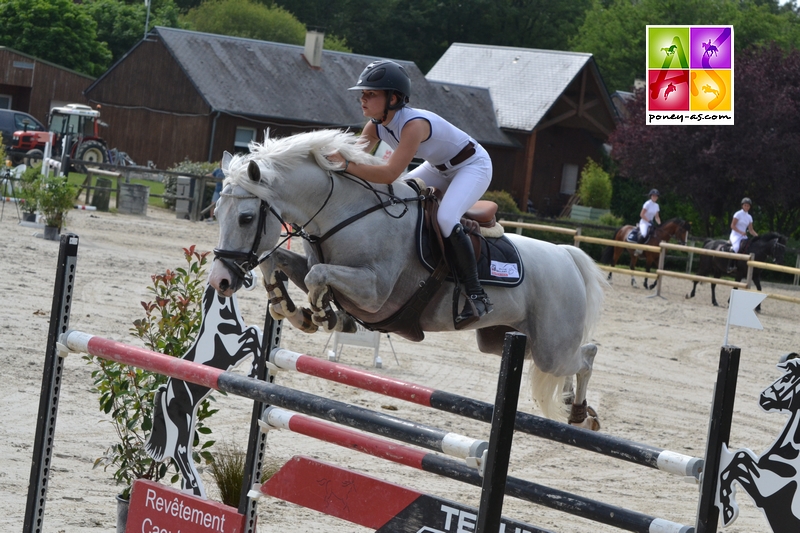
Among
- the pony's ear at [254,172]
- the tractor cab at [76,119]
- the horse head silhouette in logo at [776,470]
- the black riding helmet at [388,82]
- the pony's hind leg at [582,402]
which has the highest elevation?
the tractor cab at [76,119]

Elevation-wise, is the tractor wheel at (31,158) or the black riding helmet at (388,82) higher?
the black riding helmet at (388,82)

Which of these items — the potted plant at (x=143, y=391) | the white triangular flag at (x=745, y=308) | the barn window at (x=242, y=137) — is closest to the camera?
the white triangular flag at (x=745, y=308)

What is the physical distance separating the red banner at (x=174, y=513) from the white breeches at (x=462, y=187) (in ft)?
4.67

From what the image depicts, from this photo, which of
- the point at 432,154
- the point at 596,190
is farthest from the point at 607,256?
the point at 432,154

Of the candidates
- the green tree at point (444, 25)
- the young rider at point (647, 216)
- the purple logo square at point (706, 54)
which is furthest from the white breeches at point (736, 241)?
the green tree at point (444, 25)

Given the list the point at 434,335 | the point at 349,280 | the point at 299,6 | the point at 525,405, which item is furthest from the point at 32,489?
the point at 299,6

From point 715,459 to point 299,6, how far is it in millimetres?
59418

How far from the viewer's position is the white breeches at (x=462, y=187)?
3.98m

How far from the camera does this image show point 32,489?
3.55 metres

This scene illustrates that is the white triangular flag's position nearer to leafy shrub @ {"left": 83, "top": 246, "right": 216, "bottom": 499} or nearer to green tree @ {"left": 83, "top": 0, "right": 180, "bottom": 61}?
leafy shrub @ {"left": 83, "top": 246, "right": 216, "bottom": 499}

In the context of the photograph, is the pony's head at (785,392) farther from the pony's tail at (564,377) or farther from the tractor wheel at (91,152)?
the tractor wheel at (91,152)

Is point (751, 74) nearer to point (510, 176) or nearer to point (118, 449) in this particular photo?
point (510, 176)

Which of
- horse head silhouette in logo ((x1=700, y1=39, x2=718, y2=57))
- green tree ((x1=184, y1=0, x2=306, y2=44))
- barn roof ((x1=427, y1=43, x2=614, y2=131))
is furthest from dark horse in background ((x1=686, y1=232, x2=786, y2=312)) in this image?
green tree ((x1=184, y1=0, x2=306, y2=44))

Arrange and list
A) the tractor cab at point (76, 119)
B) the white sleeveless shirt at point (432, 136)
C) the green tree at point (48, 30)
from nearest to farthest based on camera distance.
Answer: the white sleeveless shirt at point (432, 136) → the tractor cab at point (76, 119) → the green tree at point (48, 30)
